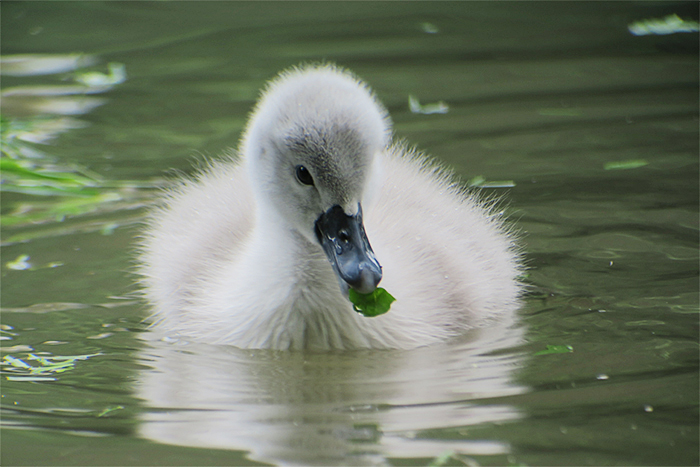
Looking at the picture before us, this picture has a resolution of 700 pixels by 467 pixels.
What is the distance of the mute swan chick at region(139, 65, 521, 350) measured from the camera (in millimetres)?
2773

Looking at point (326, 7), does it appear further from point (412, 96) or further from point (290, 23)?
point (412, 96)

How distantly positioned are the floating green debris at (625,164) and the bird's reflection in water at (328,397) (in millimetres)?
1657

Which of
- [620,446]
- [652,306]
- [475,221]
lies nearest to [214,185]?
[475,221]

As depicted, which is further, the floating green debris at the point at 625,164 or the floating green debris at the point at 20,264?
the floating green debris at the point at 625,164

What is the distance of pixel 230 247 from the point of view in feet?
11.3

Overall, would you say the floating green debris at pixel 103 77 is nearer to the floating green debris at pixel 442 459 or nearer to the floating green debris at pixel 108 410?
the floating green debris at pixel 108 410

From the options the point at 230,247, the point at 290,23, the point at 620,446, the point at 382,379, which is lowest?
the point at 620,446

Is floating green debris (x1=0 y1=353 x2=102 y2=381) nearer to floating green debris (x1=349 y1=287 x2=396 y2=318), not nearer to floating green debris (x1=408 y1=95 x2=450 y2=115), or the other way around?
floating green debris (x1=349 y1=287 x2=396 y2=318)

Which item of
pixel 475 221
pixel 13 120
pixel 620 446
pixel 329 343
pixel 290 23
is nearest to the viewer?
pixel 620 446

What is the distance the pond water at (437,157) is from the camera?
244cm

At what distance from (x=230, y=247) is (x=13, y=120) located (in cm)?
273

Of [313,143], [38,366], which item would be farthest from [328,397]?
[38,366]

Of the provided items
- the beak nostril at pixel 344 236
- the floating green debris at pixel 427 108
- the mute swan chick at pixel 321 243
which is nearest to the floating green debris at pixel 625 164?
the mute swan chick at pixel 321 243

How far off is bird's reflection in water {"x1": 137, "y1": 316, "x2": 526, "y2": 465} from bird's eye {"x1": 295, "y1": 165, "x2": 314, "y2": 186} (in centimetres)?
55
